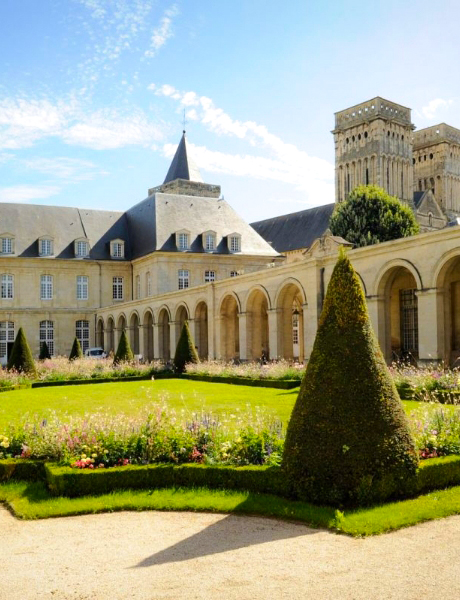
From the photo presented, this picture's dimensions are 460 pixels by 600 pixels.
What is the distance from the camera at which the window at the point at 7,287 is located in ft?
150

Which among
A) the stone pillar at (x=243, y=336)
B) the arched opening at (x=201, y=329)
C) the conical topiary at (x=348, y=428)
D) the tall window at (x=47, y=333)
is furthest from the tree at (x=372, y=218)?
the conical topiary at (x=348, y=428)

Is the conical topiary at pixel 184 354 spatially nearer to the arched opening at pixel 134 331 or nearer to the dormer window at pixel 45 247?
the arched opening at pixel 134 331

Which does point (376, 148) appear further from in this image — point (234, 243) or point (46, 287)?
point (46, 287)

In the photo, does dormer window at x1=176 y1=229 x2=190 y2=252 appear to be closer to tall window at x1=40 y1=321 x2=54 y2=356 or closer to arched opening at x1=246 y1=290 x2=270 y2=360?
tall window at x1=40 y1=321 x2=54 y2=356

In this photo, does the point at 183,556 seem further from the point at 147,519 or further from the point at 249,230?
the point at 249,230

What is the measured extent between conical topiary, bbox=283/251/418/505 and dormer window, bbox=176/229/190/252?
1481 inches

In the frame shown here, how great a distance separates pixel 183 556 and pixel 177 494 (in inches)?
81.6

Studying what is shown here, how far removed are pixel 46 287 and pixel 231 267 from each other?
1389 centimetres

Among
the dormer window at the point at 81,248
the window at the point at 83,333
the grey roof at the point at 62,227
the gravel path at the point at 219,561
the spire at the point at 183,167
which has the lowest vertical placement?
the gravel path at the point at 219,561

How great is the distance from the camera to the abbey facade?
2266 cm

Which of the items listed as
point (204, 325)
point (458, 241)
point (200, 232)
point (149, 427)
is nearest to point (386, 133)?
point (200, 232)

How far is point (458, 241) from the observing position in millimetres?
19516

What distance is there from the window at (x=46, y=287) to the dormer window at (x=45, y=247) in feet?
5.69

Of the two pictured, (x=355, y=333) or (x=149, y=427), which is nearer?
(x=355, y=333)
